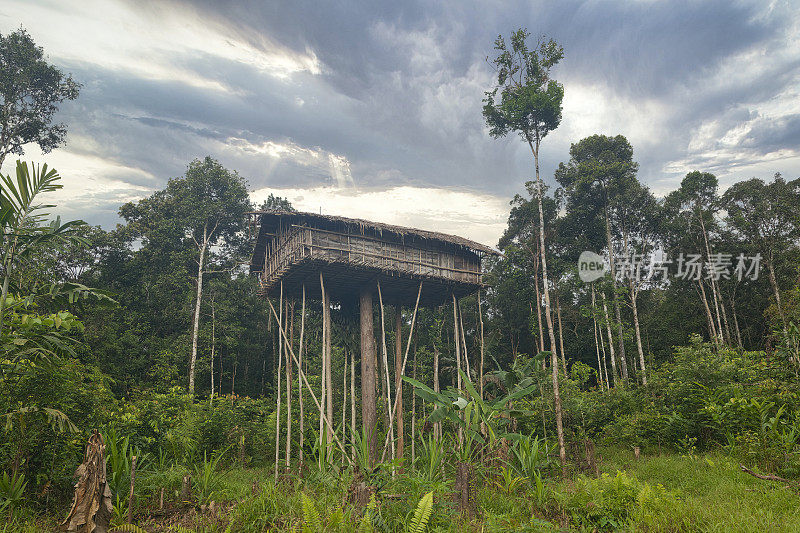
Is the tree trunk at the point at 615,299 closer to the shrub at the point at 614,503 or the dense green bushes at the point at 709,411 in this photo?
the dense green bushes at the point at 709,411

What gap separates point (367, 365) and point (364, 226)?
493cm

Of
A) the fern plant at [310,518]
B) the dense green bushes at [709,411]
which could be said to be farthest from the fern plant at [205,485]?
the dense green bushes at [709,411]

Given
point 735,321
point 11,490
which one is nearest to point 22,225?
point 11,490

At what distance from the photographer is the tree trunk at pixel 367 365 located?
15.4m

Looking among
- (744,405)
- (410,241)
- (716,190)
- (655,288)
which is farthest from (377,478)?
(655,288)

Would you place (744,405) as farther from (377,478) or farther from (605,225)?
(605,225)

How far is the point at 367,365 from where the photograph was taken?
1605cm

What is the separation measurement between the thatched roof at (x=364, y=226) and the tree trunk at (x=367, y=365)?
2774mm

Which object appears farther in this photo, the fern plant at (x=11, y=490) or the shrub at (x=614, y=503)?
the fern plant at (x=11, y=490)

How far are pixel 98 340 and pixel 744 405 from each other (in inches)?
896

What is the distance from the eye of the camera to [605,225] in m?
23.4

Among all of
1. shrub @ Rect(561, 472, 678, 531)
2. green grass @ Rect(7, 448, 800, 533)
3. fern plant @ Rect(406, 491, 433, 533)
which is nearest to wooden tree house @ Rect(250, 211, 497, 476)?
green grass @ Rect(7, 448, 800, 533)

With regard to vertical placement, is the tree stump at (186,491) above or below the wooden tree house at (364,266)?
below

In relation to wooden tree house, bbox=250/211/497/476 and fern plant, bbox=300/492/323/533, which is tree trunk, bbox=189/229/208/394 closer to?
wooden tree house, bbox=250/211/497/476
